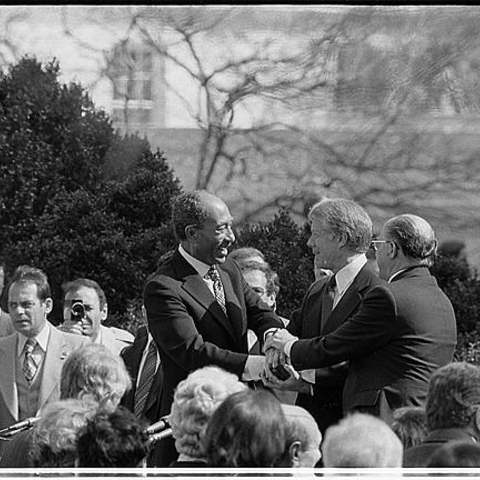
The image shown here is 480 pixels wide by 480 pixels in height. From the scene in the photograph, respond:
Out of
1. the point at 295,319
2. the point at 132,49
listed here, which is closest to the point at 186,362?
the point at 295,319

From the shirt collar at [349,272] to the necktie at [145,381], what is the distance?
117 cm

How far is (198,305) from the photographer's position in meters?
4.73

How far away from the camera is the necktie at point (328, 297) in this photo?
15.6ft

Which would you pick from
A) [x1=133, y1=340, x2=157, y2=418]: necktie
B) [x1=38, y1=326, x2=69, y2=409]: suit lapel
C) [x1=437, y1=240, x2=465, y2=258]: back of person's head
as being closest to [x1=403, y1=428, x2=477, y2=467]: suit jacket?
[x1=133, y1=340, x2=157, y2=418]: necktie

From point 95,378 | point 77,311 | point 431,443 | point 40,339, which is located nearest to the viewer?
point 431,443

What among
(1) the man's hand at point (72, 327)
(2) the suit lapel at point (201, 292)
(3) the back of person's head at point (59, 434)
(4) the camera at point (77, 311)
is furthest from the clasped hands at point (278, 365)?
(4) the camera at point (77, 311)

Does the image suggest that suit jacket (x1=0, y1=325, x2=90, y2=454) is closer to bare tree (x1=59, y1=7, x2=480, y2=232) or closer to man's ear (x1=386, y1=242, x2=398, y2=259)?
man's ear (x1=386, y1=242, x2=398, y2=259)

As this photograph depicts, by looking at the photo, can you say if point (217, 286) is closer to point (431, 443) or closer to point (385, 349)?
point (385, 349)

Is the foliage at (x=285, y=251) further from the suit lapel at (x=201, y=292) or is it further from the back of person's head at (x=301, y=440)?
the back of person's head at (x=301, y=440)

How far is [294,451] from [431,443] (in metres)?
0.57

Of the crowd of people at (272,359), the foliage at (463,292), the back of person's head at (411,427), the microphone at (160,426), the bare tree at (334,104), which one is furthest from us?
the bare tree at (334,104)

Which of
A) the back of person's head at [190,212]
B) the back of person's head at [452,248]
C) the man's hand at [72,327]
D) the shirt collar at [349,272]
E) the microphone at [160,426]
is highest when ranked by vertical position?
the back of person's head at [452,248]

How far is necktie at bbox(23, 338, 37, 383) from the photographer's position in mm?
5617

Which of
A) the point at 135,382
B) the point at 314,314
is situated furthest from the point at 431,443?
the point at 135,382
